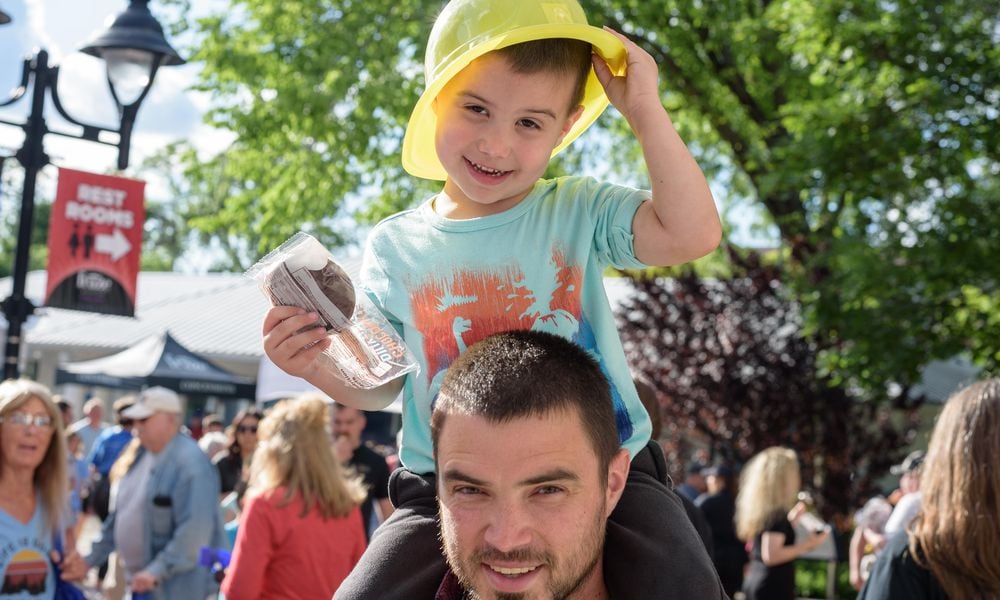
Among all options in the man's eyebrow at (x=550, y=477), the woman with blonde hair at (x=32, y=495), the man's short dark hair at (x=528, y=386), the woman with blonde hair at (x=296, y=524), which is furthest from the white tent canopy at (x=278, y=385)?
the man's eyebrow at (x=550, y=477)

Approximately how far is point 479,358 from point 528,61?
0.66m

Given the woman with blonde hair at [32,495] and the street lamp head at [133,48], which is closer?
the woman with blonde hair at [32,495]

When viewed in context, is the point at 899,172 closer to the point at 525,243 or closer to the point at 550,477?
the point at 525,243

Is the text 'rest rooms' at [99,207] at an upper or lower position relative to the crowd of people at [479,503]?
upper

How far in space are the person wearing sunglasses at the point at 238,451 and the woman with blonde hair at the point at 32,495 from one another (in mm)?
4271

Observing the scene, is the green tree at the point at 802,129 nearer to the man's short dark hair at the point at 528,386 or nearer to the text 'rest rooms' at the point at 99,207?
the text 'rest rooms' at the point at 99,207

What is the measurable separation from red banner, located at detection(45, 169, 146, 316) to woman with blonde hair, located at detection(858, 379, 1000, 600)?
7.81 metres

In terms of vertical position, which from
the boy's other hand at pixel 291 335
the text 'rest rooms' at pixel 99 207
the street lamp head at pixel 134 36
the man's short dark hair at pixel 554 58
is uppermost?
the street lamp head at pixel 134 36

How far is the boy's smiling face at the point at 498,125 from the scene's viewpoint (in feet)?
8.54

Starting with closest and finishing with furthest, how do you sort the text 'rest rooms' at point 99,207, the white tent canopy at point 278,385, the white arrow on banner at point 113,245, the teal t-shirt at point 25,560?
the teal t-shirt at point 25,560 < the text 'rest rooms' at point 99,207 < the white arrow on banner at point 113,245 < the white tent canopy at point 278,385

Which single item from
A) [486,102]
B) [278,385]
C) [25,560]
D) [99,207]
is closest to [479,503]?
[486,102]

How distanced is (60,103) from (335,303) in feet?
22.9

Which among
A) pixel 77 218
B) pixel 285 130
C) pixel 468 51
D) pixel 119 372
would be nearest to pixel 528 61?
pixel 468 51

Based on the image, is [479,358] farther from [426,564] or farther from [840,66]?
[840,66]
